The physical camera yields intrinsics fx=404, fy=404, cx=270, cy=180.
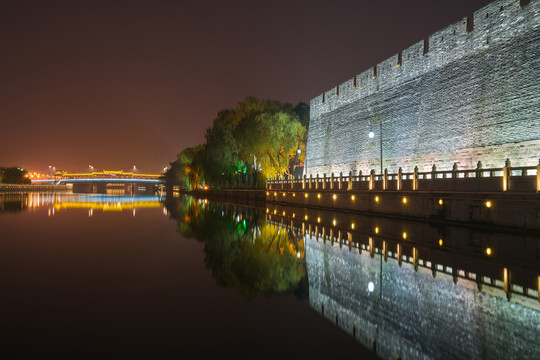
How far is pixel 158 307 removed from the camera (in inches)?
179

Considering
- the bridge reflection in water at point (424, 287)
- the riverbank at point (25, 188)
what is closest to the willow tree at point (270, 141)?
the bridge reflection in water at point (424, 287)

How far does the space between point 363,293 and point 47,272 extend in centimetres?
484

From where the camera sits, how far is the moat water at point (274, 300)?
3439mm

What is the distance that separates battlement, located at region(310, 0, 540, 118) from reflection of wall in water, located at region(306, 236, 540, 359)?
46.5ft

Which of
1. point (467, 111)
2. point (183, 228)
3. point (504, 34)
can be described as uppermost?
point (504, 34)

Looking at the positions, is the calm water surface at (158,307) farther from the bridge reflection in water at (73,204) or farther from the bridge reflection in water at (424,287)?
the bridge reflection in water at (73,204)

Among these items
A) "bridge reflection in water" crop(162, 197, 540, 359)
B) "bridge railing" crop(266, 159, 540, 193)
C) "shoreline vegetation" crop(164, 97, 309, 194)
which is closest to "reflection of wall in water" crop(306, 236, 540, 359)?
"bridge reflection in water" crop(162, 197, 540, 359)

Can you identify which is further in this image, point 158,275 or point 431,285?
point 158,275

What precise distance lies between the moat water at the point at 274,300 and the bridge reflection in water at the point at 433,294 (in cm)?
2

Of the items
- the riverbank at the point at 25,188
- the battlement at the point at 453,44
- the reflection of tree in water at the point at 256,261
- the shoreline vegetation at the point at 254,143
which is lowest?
the reflection of tree in water at the point at 256,261

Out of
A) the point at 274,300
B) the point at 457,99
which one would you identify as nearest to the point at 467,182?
the point at 457,99

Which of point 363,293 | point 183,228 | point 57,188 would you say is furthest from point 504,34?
point 57,188

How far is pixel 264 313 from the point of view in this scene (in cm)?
440

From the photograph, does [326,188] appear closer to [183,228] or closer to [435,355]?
[183,228]
